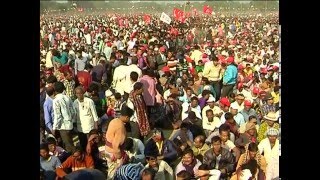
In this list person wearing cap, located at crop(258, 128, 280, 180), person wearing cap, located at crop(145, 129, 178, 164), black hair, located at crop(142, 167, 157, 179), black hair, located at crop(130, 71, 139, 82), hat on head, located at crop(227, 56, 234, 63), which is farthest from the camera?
hat on head, located at crop(227, 56, 234, 63)

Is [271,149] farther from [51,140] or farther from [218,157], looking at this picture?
[51,140]

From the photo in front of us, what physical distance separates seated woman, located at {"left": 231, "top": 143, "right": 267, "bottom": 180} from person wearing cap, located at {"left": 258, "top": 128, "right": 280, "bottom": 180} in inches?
1.7

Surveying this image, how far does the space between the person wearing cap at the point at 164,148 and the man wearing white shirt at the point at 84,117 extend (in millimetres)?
565

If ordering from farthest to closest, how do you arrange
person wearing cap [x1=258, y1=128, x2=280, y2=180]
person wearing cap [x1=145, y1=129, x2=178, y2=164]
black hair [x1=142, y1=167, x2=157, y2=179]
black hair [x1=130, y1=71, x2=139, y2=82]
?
1. black hair [x1=130, y1=71, x2=139, y2=82]
2. person wearing cap [x1=258, y1=128, x2=280, y2=180]
3. person wearing cap [x1=145, y1=129, x2=178, y2=164]
4. black hair [x1=142, y1=167, x2=157, y2=179]

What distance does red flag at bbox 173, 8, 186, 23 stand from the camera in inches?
221

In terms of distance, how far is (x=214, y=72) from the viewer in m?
5.67

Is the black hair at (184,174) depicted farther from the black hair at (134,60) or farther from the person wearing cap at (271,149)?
the black hair at (134,60)

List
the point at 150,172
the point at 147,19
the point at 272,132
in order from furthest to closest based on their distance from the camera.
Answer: the point at 147,19, the point at 272,132, the point at 150,172

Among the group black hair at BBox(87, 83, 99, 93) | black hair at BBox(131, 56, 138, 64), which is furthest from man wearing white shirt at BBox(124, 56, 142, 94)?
black hair at BBox(87, 83, 99, 93)

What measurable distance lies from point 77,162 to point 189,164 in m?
1.06

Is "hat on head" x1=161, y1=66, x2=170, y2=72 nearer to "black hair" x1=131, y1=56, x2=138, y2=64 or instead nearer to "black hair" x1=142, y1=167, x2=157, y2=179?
"black hair" x1=131, y1=56, x2=138, y2=64

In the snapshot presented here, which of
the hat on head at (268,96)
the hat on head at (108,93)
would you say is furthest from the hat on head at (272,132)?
the hat on head at (108,93)

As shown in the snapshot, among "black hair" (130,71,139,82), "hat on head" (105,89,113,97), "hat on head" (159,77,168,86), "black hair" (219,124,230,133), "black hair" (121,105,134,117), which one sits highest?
"black hair" (130,71,139,82)

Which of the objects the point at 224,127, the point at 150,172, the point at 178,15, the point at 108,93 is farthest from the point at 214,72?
the point at 150,172
